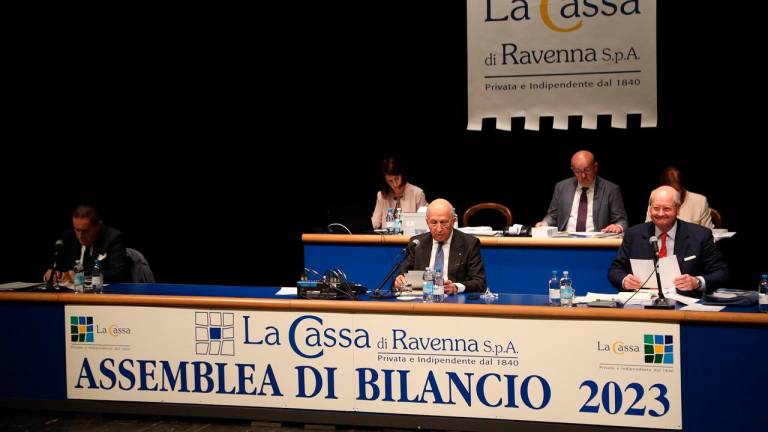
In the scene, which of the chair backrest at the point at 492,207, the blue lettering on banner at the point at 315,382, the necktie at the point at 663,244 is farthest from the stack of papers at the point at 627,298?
the chair backrest at the point at 492,207

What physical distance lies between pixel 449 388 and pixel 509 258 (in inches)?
90.4

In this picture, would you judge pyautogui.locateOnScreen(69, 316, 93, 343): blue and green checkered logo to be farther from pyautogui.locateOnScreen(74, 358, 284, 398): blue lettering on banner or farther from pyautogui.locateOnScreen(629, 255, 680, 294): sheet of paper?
pyautogui.locateOnScreen(629, 255, 680, 294): sheet of paper

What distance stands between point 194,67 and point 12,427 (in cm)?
427

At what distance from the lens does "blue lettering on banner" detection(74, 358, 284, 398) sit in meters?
4.39

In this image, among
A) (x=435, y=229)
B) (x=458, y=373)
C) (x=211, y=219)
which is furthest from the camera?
(x=211, y=219)

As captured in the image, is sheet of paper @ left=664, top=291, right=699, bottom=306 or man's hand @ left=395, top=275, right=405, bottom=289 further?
man's hand @ left=395, top=275, right=405, bottom=289

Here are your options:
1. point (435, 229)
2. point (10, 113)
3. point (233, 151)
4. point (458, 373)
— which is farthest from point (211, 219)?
point (458, 373)

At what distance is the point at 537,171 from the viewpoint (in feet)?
25.7

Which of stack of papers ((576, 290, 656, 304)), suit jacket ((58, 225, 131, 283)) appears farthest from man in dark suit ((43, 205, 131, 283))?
stack of papers ((576, 290, 656, 304))

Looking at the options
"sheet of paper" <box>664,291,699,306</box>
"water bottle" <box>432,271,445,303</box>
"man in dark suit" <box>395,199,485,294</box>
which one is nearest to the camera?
"sheet of paper" <box>664,291,699,306</box>

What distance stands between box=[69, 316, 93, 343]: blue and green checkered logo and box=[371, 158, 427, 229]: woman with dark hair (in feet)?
10.6

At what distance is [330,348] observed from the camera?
14.2ft

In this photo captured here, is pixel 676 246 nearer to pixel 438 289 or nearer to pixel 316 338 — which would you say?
pixel 438 289

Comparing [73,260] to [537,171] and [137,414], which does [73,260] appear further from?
[537,171]
